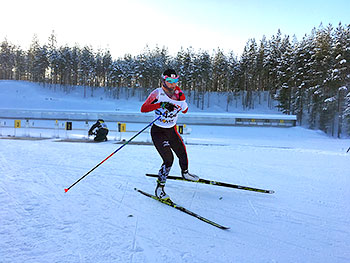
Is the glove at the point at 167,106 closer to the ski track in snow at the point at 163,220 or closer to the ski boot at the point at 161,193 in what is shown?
the ski boot at the point at 161,193

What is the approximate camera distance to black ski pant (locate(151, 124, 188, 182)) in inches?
177

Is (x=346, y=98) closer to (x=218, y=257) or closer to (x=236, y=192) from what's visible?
(x=236, y=192)

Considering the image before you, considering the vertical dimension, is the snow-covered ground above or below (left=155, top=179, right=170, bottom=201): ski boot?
below

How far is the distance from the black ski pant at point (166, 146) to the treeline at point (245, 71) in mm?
30626

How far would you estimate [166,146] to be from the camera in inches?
180

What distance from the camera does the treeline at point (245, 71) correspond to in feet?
100

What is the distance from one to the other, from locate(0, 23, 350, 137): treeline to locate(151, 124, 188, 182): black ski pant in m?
30.6

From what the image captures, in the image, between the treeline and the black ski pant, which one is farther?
the treeline

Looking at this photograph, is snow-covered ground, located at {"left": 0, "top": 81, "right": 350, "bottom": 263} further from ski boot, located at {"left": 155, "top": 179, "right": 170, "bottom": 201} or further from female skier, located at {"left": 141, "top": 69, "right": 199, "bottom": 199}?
female skier, located at {"left": 141, "top": 69, "right": 199, "bottom": 199}

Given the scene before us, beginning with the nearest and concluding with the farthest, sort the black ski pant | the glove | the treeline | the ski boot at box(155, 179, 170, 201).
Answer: the ski boot at box(155, 179, 170, 201), the black ski pant, the glove, the treeline

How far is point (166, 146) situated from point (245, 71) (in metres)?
54.7

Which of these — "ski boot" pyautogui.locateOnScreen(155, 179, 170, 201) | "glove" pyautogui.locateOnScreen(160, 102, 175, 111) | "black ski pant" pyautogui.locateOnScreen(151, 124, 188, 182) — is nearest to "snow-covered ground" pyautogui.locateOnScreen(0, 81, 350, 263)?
"ski boot" pyautogui.locateOnScreen(155, 179, 170, 201)

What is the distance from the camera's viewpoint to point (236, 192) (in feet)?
16.4

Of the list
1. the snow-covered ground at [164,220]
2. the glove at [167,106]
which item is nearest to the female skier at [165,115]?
the glove at [167,106]
